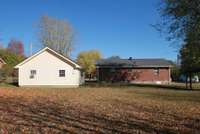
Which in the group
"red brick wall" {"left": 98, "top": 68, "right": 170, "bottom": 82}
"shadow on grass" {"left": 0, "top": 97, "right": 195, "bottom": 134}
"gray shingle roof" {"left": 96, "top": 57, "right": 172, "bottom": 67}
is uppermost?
"gray shingle roof" {"left": 96, "top": 57, "right": 172, "bottom": 67}

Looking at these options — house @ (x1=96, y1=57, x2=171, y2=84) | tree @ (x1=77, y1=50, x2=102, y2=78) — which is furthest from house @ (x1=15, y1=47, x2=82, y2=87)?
tree @ (x1=77, y1=50, x2=102, y2=78)

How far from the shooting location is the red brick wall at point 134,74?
5525cm

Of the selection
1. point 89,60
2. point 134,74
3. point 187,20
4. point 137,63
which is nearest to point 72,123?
point 187,20

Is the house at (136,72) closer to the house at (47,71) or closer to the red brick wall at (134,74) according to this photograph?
the red brick wall at (134,74)

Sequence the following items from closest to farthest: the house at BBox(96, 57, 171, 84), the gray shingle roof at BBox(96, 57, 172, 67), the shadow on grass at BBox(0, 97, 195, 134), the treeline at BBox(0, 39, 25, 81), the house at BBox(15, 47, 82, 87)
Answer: the shadow on grass at BBox(0, 97, 195, 134) → the house at BBox(15, 47, 82, 87) → the treeline at BBox(0, 39, 25, 81) → the house at BBox(96, 57, 171, 84) → the gray shingle roof at BBox(96, 57, 172, 67)

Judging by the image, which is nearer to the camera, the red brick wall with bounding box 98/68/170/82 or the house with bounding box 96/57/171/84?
the house with bounding box 96/57/171/84

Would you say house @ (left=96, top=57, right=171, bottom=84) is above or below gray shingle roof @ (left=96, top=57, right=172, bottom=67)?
below

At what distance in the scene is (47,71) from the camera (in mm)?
40938

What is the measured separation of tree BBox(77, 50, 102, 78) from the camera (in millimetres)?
91125

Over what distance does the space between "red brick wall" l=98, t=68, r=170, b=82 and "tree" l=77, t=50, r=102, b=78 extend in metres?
34.0

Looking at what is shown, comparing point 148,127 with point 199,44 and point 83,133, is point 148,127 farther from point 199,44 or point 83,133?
point 199,44

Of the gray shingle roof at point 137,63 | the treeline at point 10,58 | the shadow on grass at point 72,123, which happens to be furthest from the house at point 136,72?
the shadow on grass at point 72,123

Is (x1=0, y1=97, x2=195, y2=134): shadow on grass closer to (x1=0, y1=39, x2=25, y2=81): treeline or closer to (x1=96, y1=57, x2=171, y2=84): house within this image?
(x1=0, y1=39, x2=25, y2=81): treeline

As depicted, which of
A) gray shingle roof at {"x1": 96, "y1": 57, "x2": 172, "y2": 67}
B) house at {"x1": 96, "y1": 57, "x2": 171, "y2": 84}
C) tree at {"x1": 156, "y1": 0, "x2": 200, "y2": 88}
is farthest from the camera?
gray shingle roof at {"x1": 96, "y1": 57, "x2": 172, "y2": 67}
